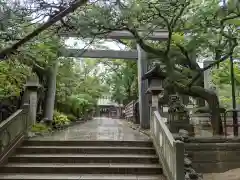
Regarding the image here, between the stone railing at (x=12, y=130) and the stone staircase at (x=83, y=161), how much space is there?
0.25m

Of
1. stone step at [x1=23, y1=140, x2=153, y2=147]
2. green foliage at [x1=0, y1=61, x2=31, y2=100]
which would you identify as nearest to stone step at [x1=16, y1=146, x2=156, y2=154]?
stone step at [x1=23, y1=140, x2=153, y2=147]

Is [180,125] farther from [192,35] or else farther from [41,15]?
[41,15]

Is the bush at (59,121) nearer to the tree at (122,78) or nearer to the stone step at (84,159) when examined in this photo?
the stone step at (84,159)

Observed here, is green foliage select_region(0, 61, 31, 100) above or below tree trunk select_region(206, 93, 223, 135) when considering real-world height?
above

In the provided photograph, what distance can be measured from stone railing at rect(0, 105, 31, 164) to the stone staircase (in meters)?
0.25

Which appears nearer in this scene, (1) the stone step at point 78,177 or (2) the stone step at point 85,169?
(1) the stone step at point 78,177

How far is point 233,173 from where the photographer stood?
7469mm

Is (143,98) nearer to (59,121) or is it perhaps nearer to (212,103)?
(59,121)

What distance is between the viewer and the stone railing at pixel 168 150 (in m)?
5.10

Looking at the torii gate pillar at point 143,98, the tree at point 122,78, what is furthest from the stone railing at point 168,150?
the tree at point 122,78

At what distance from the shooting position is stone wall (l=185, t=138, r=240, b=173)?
7.84m

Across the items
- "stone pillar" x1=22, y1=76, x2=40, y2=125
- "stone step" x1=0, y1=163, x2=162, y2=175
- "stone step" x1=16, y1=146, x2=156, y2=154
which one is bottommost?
"stone step" x1=0, y1=163, x2=162, y2=175

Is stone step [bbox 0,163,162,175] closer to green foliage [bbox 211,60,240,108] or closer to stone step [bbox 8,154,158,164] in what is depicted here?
stone step [bbox 8,154,158,164]

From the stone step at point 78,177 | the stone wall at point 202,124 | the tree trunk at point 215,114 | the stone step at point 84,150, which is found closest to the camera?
the stone step at point 78,177
